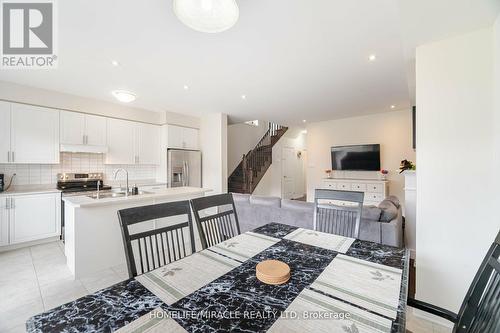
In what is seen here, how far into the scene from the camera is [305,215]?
2.84m

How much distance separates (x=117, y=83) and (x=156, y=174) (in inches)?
101

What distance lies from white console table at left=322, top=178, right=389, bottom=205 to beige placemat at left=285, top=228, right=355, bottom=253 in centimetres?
466

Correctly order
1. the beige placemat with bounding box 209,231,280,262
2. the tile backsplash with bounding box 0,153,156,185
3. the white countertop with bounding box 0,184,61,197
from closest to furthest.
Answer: the beige placemat with bounding box 209,231,280,262, the white countertop with bounding box 0,184,61,197, the tile backsplash with bounding box 0,153,156,185

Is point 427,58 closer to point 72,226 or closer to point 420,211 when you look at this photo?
point 420,211

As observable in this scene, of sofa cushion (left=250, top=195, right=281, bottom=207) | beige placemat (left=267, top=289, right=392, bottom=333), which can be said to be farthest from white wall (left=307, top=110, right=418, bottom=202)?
beige placemat (left=267, top=289, right=392, bottom=333)

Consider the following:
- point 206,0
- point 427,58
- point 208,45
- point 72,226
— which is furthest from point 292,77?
point 72,226

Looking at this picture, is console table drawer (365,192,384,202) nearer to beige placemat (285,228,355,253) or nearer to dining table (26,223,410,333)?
beige placemat (285,228,355,253)

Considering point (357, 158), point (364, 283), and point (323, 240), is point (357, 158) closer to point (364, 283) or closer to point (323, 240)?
point (323, 240)

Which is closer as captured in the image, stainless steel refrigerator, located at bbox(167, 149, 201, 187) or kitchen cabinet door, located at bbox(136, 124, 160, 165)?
kitchen cabinet door, located at bbox(136, 124, 160, 165)

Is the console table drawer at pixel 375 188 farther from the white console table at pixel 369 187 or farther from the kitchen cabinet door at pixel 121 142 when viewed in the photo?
the kitchen cabinet door at pixel 121 142

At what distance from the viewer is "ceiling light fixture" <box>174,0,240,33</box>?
132cm

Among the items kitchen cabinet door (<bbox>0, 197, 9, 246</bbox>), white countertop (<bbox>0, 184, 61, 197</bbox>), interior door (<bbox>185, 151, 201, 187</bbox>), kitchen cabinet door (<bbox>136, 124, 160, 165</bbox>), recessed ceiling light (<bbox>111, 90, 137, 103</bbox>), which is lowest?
kitchen cabinet door (<bbox>0, 197, 9, 246</bbox>)

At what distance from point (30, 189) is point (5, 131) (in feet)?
3.28

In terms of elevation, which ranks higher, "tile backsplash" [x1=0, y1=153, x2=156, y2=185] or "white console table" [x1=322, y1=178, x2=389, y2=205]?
"tile backsplash" [x1=0, y1=153, x2=156, y2=185]
